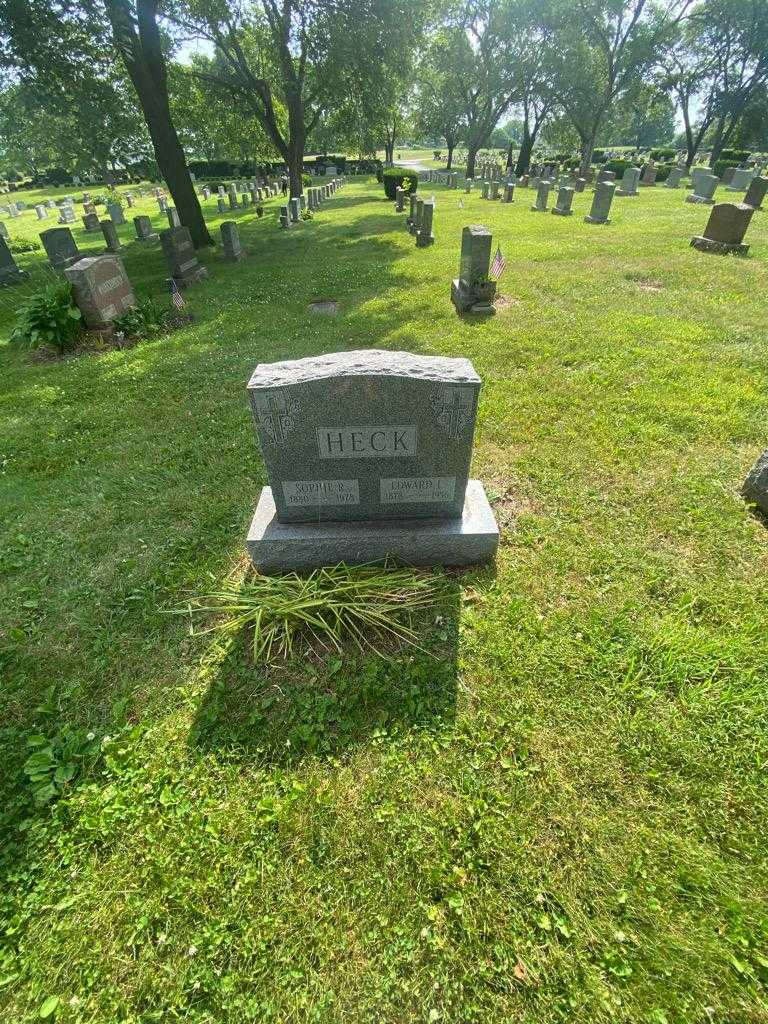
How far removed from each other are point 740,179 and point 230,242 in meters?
23.3

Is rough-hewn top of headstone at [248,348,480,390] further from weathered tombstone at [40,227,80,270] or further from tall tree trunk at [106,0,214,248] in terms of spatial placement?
tall tree trunk at [106,0,214,248]

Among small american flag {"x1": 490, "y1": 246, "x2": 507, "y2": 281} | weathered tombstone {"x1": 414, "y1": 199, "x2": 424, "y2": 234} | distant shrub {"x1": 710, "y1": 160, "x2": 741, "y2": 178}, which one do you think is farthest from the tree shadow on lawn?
distant shrub {"x1": 710, "y1": 160, "x2": 741, "y2": 178}

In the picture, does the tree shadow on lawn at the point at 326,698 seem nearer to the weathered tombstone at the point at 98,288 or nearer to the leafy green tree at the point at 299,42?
the weathered tombstone at the point at 98,288

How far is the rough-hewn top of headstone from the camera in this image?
3037 mm

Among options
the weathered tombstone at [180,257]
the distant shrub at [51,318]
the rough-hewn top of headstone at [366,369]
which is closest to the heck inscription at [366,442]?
the rough-hewn top of headstone at [366,369]

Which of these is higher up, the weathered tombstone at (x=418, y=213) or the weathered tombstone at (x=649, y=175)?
the weathered tombstone at (x=418, y=213)

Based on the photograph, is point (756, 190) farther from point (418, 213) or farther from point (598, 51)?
point (598, 51)

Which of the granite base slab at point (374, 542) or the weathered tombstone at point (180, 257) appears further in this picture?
the weathered tombstone at point (180, 257)

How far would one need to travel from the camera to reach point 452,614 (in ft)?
10.9

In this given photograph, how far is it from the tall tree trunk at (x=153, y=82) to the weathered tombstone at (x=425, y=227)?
6.57 m

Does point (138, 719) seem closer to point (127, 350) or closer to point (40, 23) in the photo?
point (127, 350)

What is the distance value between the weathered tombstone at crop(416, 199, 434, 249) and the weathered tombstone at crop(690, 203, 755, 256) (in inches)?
274

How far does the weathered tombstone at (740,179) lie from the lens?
2139cm

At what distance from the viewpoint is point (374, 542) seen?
3566 mm
